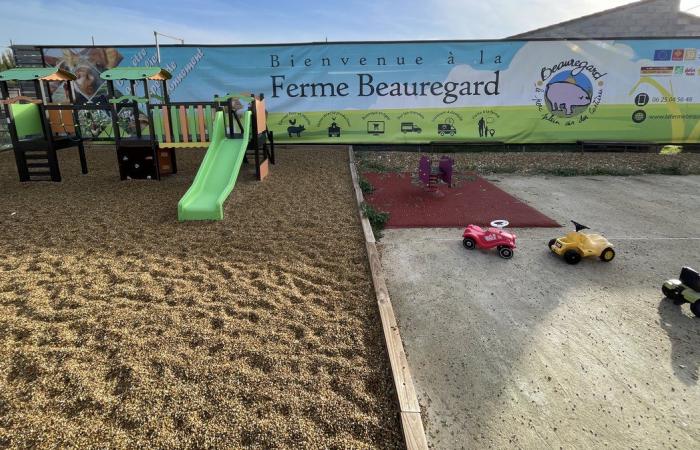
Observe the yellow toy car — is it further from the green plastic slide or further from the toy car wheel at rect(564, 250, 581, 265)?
the green plastic slide

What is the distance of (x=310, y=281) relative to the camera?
3.86 m

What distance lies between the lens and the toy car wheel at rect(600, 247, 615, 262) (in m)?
4.34

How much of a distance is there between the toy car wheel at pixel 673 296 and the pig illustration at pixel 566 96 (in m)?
8.70

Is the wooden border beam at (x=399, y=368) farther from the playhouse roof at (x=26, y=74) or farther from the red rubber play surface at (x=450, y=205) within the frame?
the playhouse roof at (x=26, y=74)

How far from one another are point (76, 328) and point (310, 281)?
1825 mm

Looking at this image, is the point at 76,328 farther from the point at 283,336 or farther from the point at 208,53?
the point at 208,53

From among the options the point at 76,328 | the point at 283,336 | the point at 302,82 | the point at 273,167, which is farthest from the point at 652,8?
the point at 76,328

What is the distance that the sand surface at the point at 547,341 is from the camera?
234 cm

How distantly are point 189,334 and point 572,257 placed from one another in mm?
3743

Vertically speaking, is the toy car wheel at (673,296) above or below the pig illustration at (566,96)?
below

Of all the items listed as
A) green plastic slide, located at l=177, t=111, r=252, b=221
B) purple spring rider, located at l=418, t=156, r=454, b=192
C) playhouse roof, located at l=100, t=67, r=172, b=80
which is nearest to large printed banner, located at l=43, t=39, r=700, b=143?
playhouse roof, located at l=100, t=67, r=172, b=80

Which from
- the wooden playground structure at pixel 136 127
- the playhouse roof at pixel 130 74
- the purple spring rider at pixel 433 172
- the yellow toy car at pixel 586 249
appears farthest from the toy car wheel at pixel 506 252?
the playhouse roof at pixel 130 74

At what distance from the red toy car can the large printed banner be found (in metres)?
6.95

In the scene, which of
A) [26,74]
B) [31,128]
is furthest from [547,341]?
[26,74]
